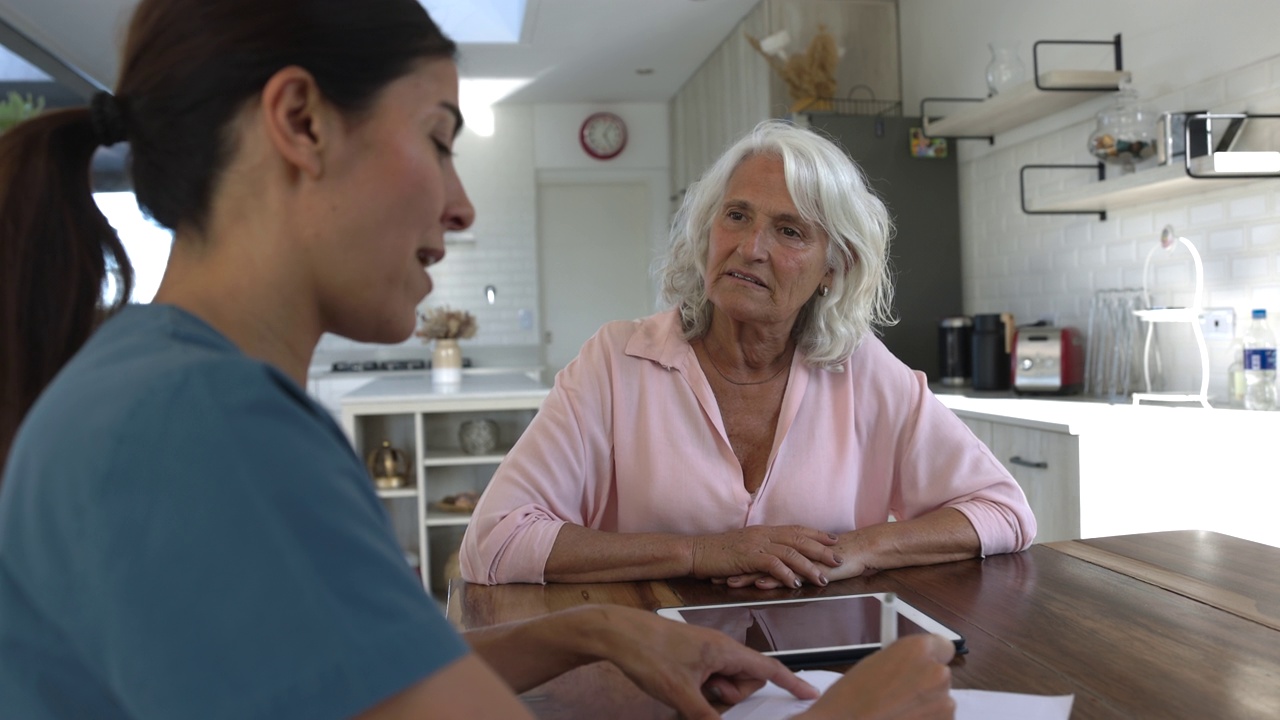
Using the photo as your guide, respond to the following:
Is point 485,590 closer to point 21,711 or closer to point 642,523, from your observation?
point 642,523

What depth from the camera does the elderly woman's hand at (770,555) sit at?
1390 mm

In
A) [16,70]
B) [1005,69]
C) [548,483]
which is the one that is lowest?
[548,483]

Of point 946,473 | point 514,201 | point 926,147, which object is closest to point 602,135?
point 514,201

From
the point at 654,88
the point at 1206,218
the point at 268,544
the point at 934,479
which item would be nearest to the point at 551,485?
the point at 934,479

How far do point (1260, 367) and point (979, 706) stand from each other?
221 cm

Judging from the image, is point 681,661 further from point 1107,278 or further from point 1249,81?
point 1107,278

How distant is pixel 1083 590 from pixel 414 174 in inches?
41.0

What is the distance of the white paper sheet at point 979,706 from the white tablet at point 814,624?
0.33 ft

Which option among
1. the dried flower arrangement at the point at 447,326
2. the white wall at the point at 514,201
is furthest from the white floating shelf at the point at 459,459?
the white wall at the point at 514,201

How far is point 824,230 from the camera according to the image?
6.12 ft

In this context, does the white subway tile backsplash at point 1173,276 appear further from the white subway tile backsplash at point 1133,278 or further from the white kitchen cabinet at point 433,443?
the white kitchen cabinet at point 433,443

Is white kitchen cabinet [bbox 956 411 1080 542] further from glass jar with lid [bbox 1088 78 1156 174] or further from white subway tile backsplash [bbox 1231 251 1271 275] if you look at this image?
glass jar with lid [bbox 1088 78 1156 174]

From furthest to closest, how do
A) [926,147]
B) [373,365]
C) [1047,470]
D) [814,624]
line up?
[373,365] → [926,147] → [1047,470] → [814,624]

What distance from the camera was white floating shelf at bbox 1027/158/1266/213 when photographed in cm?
281
